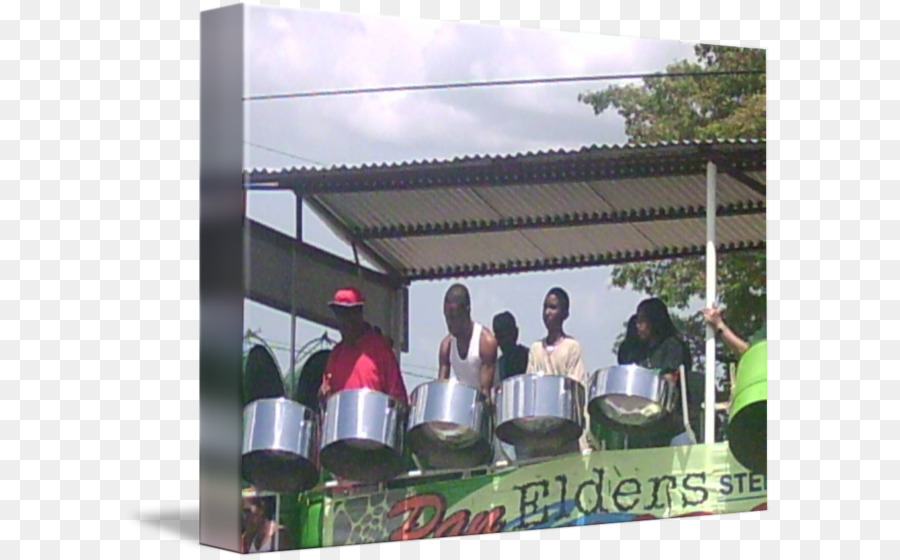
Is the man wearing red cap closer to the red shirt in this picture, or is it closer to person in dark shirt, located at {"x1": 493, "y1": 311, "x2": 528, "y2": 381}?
the red shirt

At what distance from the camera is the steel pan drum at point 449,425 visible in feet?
35.3

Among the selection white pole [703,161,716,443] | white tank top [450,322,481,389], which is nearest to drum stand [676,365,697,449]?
white pole [703,161,716,443]

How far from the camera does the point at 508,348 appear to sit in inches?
438

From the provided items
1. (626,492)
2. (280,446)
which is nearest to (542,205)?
Answer: (626,492)

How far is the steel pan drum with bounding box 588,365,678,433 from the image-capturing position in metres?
11.4

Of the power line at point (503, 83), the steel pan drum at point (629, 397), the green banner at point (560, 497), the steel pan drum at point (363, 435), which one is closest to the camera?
the power line at point (503, 83)

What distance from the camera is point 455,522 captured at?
11.0 m

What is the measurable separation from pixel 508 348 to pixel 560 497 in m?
0.90

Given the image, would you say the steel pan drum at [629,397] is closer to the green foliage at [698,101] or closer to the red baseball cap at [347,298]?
the green foliage at [698,101]

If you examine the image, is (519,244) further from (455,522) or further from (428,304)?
(455,522)

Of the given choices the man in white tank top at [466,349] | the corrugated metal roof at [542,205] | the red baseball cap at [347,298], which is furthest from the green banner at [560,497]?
the corrugated metal roof at [542,205]

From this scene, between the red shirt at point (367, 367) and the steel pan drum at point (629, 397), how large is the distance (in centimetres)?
124

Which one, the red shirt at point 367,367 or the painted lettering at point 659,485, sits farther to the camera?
the painted lettering at point 659,485

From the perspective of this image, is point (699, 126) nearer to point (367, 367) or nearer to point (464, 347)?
point (464, 347)
